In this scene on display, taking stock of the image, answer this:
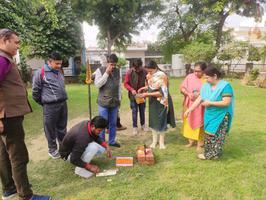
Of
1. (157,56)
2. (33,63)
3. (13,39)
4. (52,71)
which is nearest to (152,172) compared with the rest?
(52,71)

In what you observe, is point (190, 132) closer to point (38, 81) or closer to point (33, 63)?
point (38, 81)

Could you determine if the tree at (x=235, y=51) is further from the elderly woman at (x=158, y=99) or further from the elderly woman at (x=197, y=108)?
the elderly woman at (x=158, y=99)

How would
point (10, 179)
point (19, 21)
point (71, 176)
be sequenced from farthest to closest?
point (19, 21) → point (71, 176) → point (10, 179)

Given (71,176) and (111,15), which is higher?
(111,15)

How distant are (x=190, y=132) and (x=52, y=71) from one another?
2.54 metres

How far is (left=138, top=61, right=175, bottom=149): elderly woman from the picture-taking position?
167 inches

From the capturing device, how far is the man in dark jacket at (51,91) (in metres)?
3.89

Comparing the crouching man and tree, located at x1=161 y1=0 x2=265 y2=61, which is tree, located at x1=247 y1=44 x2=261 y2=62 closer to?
tree, located at x1=161 y1=0 x2=265 y2=61

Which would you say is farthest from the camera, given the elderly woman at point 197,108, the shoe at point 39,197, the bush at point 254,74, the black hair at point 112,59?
the bush at point 254,74

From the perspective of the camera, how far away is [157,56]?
125 ft

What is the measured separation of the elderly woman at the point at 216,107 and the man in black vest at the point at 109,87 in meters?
1.45

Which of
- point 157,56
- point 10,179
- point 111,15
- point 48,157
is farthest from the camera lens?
point 157,56

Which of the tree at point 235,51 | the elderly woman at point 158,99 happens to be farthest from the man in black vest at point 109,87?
the tree at point 235,51

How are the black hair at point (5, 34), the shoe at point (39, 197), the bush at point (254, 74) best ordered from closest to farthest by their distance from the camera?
the black hair at point (5, 34) < the shoe at point (39, 197) < the bush at point (254, 74)
